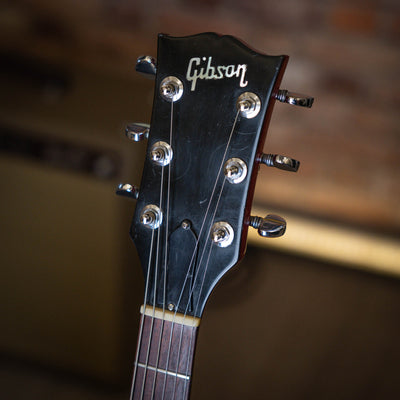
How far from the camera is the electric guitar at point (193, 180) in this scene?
Result: 0.59 m

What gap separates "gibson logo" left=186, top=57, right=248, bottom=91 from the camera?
1.92 ft

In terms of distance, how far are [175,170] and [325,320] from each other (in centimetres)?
99

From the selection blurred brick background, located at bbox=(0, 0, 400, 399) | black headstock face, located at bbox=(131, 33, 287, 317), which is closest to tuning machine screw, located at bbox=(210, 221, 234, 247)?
black headstock face, located at bbox=(131, 33, 287, 317)

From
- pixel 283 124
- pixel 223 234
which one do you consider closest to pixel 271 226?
pixel 223 234

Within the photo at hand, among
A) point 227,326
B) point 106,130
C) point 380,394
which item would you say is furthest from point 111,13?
point 380,394

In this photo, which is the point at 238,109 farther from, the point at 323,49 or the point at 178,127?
the point at 323,49

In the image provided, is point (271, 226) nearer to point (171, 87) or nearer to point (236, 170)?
point (236, 170)

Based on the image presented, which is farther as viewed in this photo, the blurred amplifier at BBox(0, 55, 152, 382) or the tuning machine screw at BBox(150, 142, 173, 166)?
the blurred amplifier at BBox(0, 55, 152, 382)

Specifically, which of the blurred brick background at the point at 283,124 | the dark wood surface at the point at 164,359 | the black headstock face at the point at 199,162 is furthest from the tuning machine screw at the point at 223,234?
the blurred brick background at the point at 283,124

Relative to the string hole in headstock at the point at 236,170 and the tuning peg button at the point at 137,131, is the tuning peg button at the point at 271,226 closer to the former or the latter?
the string hole in headstock at the point at 236,170

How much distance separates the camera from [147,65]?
611 millimetres

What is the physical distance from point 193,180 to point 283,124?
0.98 meters

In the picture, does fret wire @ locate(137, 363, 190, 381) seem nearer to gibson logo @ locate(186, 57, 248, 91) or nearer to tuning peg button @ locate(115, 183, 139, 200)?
tuning peg button @ locate(115, 183, 139, 200)

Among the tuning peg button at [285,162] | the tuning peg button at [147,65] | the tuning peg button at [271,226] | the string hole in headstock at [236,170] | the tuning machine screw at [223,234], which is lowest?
the tuning machine screw at [223,234]
